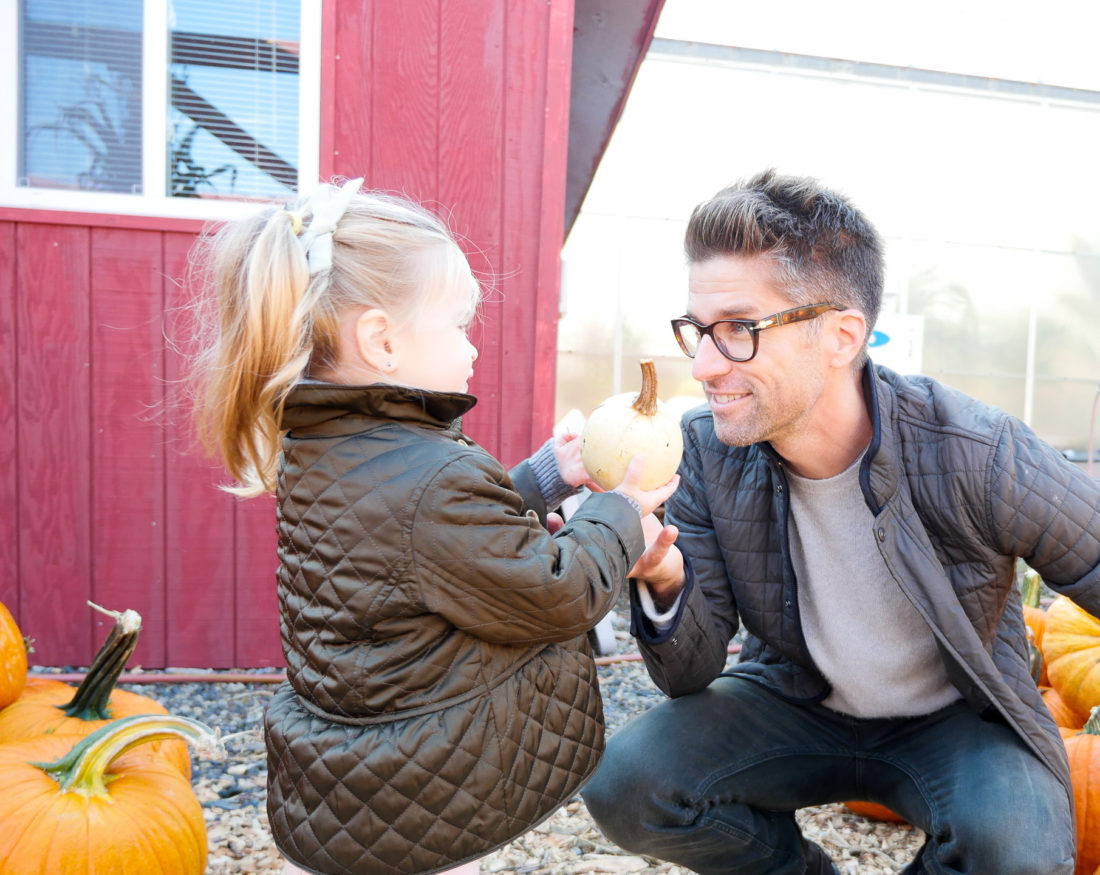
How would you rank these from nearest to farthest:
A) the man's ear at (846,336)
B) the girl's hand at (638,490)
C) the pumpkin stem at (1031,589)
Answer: the girl's hand at (638,490)
the man's ear at (846,336)
the pumpkin stem at (1031,589)

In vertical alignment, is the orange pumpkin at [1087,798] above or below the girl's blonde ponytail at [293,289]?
below

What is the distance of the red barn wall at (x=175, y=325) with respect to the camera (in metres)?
4.00

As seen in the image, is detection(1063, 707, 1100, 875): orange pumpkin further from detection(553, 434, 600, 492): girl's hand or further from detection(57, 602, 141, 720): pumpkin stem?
detection(57, 602, 141, 720): pumpkin stem

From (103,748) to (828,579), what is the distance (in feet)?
5.85

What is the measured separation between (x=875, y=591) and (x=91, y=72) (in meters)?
3.81

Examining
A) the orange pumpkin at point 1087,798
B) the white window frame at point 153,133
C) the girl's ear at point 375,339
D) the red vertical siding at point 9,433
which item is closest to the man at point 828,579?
the orange pumpkin at point 1087,798

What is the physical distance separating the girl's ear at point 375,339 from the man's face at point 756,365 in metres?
0.78

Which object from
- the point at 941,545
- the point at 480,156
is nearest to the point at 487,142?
the point at 480,156

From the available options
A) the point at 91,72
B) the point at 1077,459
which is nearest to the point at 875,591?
the point at 91,72

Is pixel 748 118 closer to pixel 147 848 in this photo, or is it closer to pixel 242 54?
pixel 242 54

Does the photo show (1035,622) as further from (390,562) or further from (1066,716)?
(390,562)

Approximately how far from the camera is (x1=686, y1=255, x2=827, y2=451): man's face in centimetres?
216

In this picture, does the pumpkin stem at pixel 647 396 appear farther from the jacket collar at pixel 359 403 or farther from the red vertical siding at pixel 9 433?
the red vertical siding at pixel 9 433

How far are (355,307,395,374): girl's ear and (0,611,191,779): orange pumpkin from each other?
3.98ft
